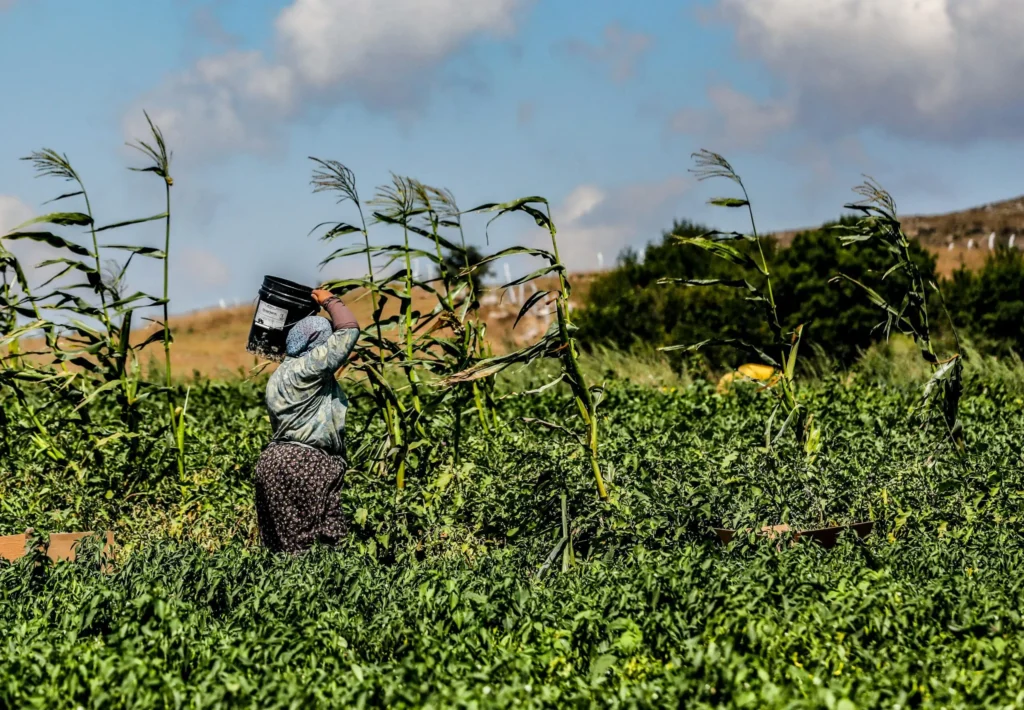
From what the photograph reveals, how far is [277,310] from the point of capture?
604 cm

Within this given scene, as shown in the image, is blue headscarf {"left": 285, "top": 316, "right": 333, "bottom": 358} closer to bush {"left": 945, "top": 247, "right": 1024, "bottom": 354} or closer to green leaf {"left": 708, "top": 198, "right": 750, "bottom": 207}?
green leaf {"left": 708, "top": 198, "right": 750, "bottom": 207}

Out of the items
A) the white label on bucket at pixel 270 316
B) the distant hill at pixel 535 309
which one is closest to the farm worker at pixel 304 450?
the white label on bucket at pixel 270 316

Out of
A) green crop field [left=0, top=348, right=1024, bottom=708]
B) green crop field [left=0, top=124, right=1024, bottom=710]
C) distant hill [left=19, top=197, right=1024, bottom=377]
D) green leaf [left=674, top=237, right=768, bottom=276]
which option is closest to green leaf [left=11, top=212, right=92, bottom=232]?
green crop field [left=0, top=124, right=1024, bottom=710]


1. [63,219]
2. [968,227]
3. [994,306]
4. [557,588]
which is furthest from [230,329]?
[557,588]

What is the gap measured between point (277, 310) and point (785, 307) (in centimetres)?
1202

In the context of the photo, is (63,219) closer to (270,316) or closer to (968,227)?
(270,316)

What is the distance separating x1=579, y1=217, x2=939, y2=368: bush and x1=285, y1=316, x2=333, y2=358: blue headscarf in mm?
9979

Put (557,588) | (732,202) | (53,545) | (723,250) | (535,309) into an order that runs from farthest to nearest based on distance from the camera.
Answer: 1. (535,309)
2. (732,202)
3. (723,250)
4. (53,545)
5. (557,588)

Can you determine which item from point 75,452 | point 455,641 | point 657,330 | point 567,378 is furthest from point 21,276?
point 657,330

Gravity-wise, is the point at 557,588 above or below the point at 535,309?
below

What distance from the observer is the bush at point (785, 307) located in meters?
16.0

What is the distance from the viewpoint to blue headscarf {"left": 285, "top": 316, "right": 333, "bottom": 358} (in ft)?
19.7

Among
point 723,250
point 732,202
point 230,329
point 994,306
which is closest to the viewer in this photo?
point 723,250

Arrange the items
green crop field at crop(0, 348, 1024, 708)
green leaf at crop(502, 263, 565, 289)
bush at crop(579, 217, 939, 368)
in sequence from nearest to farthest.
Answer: green crop field at crop(0, 348, 1024, 708), green leaf at crop(502, 263, 565, 289), bush at crop(579, 217, 939, 368)
